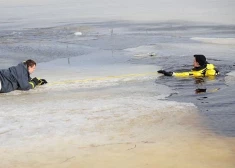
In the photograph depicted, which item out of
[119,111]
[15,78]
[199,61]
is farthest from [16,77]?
[199,61]

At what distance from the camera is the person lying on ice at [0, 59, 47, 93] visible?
8.79 m

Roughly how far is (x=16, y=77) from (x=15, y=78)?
0.03 m

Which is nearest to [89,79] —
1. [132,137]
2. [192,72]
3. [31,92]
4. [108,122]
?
[31,92]

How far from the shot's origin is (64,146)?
561 centimetres

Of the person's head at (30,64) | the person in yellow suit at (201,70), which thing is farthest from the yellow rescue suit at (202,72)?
the person's head at (30,64)

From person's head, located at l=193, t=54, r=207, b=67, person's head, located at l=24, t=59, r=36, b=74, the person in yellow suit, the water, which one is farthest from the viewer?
the person in yellow suit

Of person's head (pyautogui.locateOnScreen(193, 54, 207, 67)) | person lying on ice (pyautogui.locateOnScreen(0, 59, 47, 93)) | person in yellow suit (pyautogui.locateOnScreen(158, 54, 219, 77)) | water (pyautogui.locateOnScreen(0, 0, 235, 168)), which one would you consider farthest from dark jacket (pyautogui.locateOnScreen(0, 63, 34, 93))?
person's head (pyautogui.locateOnScreen(193, 54, 207, 67))

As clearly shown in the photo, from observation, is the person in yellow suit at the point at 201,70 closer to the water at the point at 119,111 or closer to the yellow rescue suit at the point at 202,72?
the yellow rescue suit at the point at 202,72

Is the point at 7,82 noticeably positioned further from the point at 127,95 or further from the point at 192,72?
the point at 192,72

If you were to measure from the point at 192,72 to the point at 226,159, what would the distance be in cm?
531

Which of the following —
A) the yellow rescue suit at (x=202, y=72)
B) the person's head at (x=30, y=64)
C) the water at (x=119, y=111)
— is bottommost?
the water at (x=119, y=111)

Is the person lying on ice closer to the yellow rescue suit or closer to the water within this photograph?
the water

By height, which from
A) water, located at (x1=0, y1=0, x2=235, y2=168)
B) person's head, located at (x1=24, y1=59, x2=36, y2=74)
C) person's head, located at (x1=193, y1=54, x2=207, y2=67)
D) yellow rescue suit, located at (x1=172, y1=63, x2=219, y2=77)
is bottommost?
water, located at (x1=0, y1=0, x2=235, y2=168)

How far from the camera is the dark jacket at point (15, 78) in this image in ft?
28.9
